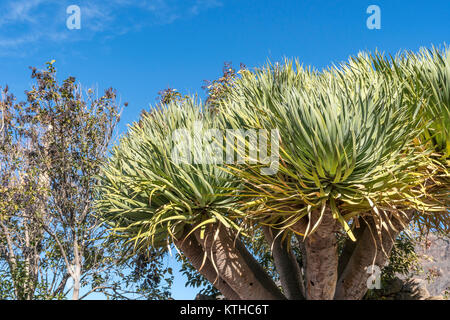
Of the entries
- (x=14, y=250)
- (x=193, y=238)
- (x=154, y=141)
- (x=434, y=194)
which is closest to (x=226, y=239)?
(x=193, y=238)

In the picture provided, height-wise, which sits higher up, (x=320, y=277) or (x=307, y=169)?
(x=307, y=169)

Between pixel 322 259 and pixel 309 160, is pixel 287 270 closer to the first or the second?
pixel 322 259

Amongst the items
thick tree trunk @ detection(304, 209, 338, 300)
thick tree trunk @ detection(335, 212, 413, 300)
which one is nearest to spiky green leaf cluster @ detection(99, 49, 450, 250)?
thick tree trunk @ detection(304, 209, 338, 300)

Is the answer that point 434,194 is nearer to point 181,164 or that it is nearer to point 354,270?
point 354,270

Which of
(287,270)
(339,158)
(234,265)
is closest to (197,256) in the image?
(234,265)

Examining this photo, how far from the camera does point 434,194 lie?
15.0 ft

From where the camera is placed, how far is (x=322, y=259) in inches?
185

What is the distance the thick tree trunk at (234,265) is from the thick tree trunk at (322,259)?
1.98ft

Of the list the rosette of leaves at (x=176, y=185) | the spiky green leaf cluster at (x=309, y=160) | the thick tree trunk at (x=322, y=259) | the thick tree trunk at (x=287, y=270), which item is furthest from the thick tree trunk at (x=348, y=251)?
the rosette of leaves at (x=176, y=185)

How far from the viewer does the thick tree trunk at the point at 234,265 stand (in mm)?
4848

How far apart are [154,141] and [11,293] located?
6.45 m

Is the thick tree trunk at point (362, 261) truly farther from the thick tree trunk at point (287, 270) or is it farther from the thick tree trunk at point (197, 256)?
the thick tree trunk at point (197, 256)

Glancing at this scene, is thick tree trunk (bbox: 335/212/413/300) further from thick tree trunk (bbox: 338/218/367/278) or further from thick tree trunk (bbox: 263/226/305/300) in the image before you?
thick tree trunk (bbox: 263/226/305/300)

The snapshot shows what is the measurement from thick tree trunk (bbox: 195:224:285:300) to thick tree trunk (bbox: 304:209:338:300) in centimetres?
60
